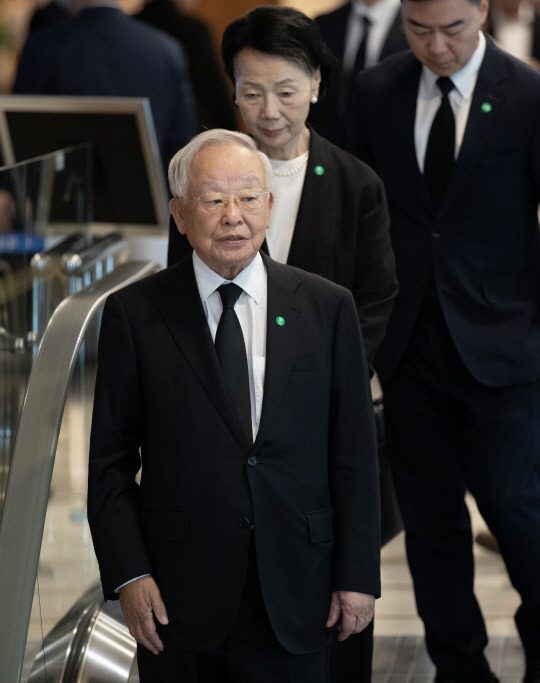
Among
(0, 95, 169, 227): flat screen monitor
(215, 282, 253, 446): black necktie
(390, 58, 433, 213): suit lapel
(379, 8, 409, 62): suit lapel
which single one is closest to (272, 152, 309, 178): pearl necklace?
(390, 58, 433, 213): suit lapel

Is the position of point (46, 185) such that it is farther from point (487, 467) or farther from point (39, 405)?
point (487, 467)

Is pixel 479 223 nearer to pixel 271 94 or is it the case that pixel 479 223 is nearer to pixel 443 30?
pixel 443 30

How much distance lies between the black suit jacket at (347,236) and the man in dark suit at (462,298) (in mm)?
336

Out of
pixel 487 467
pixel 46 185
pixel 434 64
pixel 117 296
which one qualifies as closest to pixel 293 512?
pixel 117 296

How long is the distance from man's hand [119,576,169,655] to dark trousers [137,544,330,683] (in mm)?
89

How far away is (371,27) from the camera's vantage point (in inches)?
209

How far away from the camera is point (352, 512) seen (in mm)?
2561

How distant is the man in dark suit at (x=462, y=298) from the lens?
134 inches

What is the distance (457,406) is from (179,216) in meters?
1.33

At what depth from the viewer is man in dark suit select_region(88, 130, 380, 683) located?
8.22ft

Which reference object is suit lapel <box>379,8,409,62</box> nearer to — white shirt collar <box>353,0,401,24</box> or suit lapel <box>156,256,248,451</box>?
white shirt collar <box>353,0,401,24</box>

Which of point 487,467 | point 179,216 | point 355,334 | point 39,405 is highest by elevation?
point 179,216

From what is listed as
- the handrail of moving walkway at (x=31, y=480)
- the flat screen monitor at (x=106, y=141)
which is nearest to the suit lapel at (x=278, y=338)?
the handrail of moving walkway at (x=31, y=480)

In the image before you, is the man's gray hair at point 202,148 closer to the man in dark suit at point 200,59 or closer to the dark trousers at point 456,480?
the dark trousers at point 456,480
